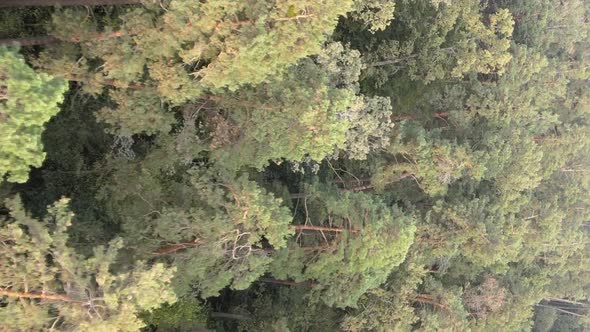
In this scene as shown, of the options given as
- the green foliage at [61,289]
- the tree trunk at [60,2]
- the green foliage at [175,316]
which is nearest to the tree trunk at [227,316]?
the green foliage at [175,316]

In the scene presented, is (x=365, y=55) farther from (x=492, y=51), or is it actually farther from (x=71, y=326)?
(x=71, y=326)

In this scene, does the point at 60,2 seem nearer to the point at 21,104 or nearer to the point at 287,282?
the point at 21,104

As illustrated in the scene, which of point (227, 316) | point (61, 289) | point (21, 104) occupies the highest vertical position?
point (21, 104)

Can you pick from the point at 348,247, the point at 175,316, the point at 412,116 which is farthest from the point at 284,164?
the point at 175,316

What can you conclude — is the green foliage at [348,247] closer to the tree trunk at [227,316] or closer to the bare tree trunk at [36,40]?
the tree trunk at [227,316]

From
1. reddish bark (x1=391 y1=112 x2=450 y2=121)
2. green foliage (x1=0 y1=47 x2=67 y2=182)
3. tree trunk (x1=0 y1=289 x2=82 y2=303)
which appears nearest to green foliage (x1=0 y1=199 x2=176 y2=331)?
tree trunk (x1=0 y1=289 x2=82 y2=303)

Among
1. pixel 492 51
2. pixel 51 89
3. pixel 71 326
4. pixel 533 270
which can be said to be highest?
pixel 492 51

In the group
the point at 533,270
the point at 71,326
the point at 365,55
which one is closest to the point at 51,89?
the point at 71,326

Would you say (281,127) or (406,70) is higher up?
(406,70)

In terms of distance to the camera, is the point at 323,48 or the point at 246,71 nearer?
the point at 246,71
